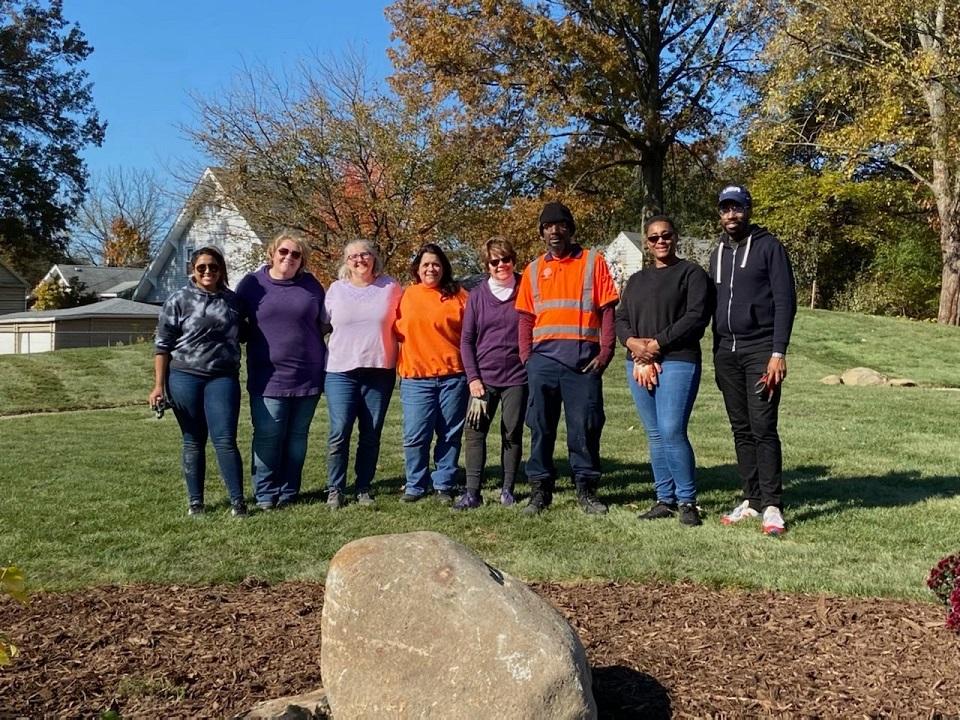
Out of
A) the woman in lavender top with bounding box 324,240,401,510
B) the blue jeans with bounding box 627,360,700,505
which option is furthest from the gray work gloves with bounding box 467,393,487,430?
the blue jeans with bounding box 627,360,700,505

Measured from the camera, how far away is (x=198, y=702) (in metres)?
3.15

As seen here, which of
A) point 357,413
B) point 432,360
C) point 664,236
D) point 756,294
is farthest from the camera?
point 357,413

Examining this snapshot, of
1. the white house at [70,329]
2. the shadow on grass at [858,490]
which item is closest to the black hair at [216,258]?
the shadow on grass at [858,490]

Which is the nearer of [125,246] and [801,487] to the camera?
[801,487]

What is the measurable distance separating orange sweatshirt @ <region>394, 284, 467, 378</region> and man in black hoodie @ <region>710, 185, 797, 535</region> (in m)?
1.88

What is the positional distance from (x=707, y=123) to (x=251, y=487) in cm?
2416

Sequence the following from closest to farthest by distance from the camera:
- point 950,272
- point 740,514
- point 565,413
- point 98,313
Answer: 1. point 740,514
2. point 565,413
3. point 950,272
4. point 98,313

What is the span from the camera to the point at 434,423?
21.5 ft

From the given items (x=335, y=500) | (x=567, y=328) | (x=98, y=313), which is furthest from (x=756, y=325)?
(x=98, y=313)

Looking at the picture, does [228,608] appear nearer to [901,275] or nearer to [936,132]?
[936,132]

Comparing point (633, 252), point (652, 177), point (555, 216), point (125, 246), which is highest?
point (125, 246)

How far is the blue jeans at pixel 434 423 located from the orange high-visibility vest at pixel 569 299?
0.97 metres

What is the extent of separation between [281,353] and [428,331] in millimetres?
1061

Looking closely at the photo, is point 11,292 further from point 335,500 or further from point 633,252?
point 335,500
